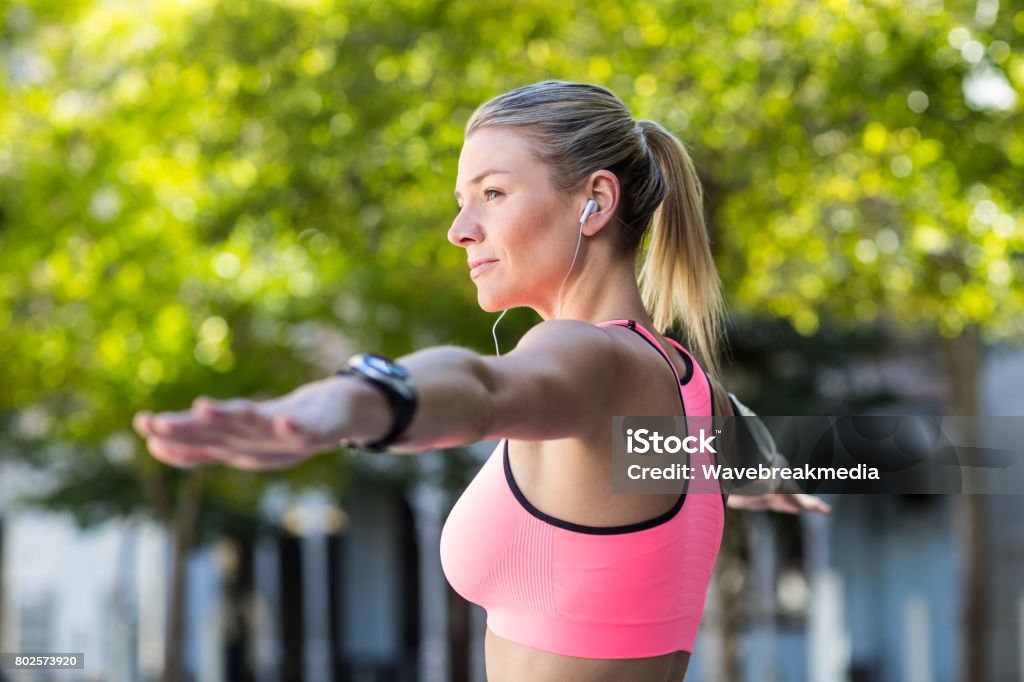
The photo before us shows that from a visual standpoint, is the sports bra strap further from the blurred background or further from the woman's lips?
the blurred background

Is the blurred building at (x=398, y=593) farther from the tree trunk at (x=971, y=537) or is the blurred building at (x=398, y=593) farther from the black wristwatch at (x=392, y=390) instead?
the black wristwatch at (x=392, y=390)

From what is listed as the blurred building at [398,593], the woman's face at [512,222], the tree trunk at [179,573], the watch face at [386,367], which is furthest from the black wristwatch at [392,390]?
the blurred building at [398,593]

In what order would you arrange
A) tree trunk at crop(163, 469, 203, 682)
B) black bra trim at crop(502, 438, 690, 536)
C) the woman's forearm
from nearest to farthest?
the woman's forearm
black bra trim at crop(502, 438, 690, 536)
tree trunk at crop(163, 469, 203, 682)

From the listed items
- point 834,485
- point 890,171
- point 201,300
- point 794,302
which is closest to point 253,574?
point 201,300

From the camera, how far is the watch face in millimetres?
1354

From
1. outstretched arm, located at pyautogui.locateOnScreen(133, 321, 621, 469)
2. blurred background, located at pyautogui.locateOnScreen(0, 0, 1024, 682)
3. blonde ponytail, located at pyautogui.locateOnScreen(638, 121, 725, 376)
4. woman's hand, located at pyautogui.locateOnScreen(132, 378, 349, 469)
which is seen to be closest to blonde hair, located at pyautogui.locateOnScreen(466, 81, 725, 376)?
blonde ponytail, located at pyautogui.locateOnScreen(638, 121, 725, 376)

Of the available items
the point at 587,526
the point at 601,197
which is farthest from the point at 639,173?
the point at 587,526

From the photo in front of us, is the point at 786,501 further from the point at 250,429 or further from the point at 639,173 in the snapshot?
the point at 250,429

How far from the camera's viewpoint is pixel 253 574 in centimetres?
2203

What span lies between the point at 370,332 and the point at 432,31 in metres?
3.41

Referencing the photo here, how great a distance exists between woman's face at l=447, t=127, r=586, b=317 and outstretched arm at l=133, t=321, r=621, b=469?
→ 34 centimetres

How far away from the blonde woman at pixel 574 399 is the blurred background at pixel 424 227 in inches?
243

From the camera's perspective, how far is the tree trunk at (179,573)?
1180 centimetres

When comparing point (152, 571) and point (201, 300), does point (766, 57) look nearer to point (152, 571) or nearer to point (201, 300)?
point (201, 300)
